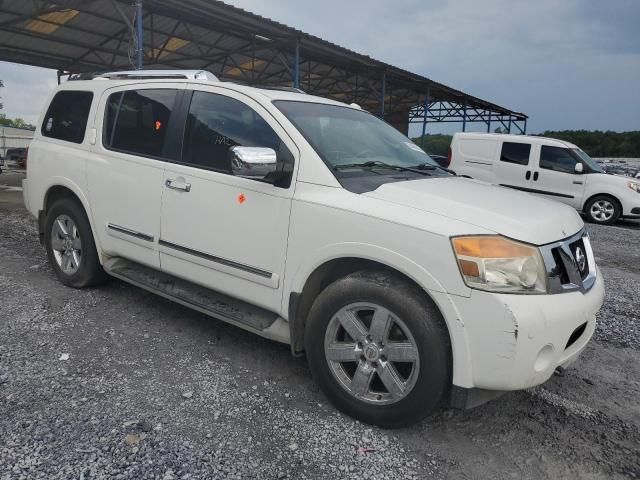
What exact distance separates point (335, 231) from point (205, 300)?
118cm

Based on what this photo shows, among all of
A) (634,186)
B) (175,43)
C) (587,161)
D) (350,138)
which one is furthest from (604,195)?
(175,43)

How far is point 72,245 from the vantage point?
14.0 ft

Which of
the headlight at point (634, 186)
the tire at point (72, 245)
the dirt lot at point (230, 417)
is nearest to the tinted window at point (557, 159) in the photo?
the headlight at point (634, 186)

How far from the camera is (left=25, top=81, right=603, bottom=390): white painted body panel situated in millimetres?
2139

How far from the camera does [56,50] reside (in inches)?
631

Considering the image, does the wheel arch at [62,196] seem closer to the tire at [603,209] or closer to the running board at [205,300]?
the running board at [205,300]

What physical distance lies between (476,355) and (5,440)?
2203mm

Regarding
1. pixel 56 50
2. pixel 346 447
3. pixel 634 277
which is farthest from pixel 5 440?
pixel 56 50

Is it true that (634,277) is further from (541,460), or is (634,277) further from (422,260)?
(422,260)

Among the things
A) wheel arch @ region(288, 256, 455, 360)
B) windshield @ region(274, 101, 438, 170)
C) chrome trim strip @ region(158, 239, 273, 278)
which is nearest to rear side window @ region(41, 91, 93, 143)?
chrome trim strip @ region(158, 239, 273, 278)

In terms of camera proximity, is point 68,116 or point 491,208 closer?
point 491,208

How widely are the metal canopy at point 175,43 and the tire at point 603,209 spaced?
7610 mm

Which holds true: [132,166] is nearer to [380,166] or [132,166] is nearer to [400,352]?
[380,166]

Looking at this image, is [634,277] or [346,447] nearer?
[346,447]
